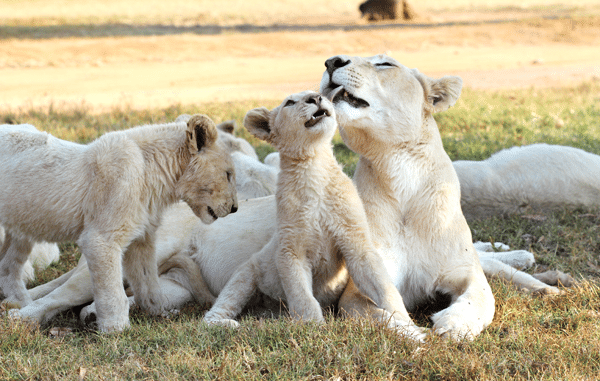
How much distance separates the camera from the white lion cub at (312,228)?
4242mm

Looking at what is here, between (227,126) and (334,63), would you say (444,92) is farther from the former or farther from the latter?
(227,126)

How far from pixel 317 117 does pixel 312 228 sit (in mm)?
725

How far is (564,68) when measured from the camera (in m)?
18.6

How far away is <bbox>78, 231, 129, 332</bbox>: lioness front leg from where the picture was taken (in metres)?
4.32

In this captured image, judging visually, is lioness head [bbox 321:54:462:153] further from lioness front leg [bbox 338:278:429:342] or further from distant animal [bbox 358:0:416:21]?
distant animal [bbox 358:0:416:21]

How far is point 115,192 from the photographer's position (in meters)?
4.45

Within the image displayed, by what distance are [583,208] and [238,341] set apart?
439 cm

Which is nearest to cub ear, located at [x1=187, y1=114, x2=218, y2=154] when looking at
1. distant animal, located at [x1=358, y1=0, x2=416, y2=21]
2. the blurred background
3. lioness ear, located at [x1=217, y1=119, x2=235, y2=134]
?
lioness ear, located at [x1=217, y1=119, x2=235, y2=134]

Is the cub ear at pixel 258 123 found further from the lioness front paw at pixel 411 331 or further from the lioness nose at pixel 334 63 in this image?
the lioness front paw at pixel 411 331

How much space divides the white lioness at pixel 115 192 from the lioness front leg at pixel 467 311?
1.60m

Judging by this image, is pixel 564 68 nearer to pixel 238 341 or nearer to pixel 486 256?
pixel 486 256

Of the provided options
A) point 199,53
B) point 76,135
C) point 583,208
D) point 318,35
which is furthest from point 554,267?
point 318,35

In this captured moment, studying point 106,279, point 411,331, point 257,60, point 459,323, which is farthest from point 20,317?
point 257,60

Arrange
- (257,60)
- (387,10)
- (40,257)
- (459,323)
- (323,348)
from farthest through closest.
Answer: (387,10)
(257,60)
(40,257)
(459,323)
(323,348)
